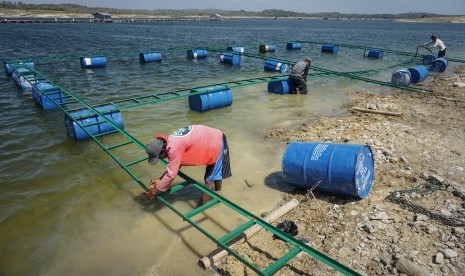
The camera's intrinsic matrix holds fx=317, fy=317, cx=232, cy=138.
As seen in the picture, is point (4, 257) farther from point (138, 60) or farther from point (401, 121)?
point (138, 60)

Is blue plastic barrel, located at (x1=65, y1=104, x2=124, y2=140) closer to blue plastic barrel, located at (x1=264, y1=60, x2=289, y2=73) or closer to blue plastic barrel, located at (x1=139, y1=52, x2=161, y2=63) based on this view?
blue plastic barrel, located at (x1=264, y1=60, x2=289, y2=73)

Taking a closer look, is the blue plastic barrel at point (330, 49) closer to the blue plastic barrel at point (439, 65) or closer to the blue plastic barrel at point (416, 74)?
the blue plastic barrel at point (439, 65)

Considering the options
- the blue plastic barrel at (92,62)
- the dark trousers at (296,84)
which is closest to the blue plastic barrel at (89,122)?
the dark trousers at (296,84)

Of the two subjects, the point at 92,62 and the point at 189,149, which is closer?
the point at 189,149

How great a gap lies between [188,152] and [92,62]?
18.4 meters

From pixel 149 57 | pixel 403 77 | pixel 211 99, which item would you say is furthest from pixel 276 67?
pixel 211 99

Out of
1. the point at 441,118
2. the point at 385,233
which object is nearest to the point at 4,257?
the point at 385,233

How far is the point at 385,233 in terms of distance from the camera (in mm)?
4910

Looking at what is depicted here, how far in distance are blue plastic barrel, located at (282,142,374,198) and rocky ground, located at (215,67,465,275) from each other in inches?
10.5

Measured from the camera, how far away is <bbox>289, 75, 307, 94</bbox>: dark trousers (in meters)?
14.2

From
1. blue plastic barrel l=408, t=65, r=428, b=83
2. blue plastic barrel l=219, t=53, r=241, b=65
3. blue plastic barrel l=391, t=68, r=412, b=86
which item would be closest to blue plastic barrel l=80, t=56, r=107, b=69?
blue plastic barrel l=219, t=53, r=241, b=65

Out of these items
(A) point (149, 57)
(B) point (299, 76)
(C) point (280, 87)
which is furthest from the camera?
(A) point (149, 57)

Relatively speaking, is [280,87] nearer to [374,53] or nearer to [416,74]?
[416,74]

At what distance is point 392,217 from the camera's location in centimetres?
522
